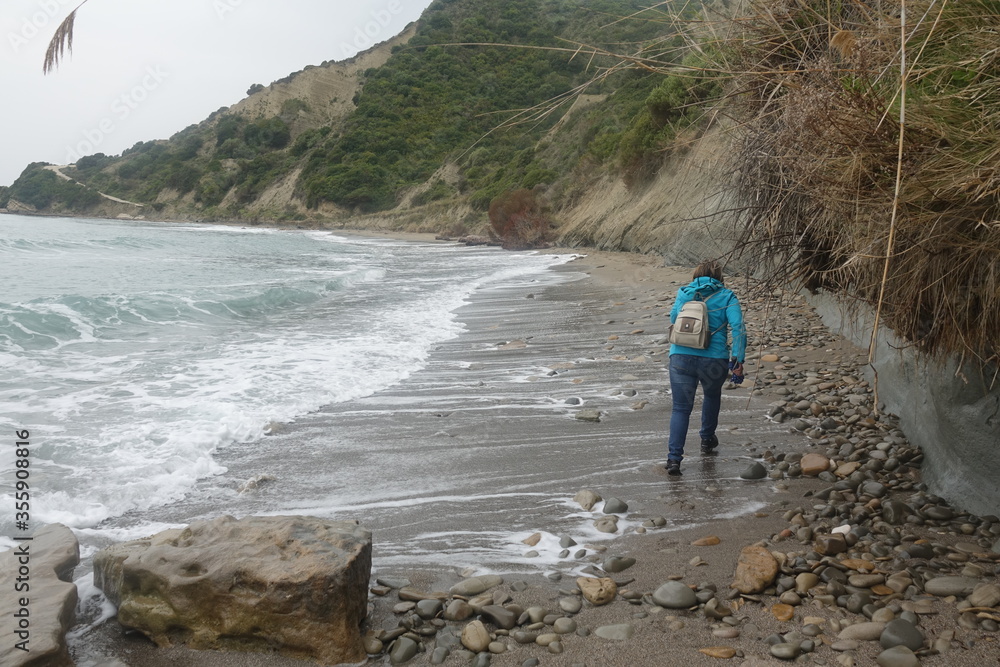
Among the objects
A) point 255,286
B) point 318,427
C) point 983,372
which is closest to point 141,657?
point 318,427

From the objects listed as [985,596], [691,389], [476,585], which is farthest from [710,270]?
[476,585]

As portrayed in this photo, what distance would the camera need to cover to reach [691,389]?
5297 mm

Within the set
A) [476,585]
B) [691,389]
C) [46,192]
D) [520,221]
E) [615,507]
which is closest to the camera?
[476,585]

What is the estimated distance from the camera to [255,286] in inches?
687

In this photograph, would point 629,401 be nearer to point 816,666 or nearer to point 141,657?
point 816,666

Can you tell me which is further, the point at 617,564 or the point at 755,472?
the point at 755,472

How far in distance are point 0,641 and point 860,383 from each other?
6441mm

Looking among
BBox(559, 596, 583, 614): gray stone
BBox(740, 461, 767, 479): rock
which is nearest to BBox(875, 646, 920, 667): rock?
BBox(559, 596, 583, 614): gray stone

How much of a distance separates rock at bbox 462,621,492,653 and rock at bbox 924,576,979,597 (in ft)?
6.95

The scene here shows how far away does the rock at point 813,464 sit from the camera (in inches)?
189

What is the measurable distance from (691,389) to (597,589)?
7.38ft

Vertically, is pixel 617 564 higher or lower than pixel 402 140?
lower

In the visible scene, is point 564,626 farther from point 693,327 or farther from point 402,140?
point 402,140

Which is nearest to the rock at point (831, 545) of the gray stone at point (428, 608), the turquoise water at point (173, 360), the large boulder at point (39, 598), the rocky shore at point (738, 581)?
the rocky shore at point (738, 581)
